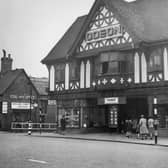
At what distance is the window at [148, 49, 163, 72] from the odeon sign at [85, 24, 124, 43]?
3.41 m

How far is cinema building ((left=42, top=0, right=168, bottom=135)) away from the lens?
2777cm

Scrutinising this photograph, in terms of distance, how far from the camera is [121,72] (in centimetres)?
2973

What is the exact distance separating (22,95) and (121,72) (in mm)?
26420

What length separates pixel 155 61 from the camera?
2780cm

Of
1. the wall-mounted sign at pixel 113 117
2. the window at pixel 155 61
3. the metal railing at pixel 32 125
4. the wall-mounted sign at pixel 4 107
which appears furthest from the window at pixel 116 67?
the wall-mounted sign at pixel 4 107

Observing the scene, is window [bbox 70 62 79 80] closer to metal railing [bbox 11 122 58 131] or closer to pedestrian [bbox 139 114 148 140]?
pedestrian [bbox 139 114 148 140]

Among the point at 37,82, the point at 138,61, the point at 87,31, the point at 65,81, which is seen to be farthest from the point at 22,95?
the point at 138,61

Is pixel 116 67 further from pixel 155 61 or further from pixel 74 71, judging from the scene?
pixel 74 71

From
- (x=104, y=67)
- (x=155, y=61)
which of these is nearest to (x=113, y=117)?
(x=104, y=67)

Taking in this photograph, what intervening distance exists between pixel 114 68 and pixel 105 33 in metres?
3.18

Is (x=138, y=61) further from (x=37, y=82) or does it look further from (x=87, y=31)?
(x=37, y=82)

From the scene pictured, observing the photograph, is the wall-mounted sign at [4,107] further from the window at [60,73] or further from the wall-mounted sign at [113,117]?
the wall-mounted sign at [113,117]

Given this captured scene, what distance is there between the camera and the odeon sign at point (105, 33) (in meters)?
30.1

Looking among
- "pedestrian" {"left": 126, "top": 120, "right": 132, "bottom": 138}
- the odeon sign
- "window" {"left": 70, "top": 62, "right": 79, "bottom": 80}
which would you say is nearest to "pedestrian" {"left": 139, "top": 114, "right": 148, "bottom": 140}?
"pedestrian" {"left": 126, "top": 120, "right": 132, "bottom": 138}
